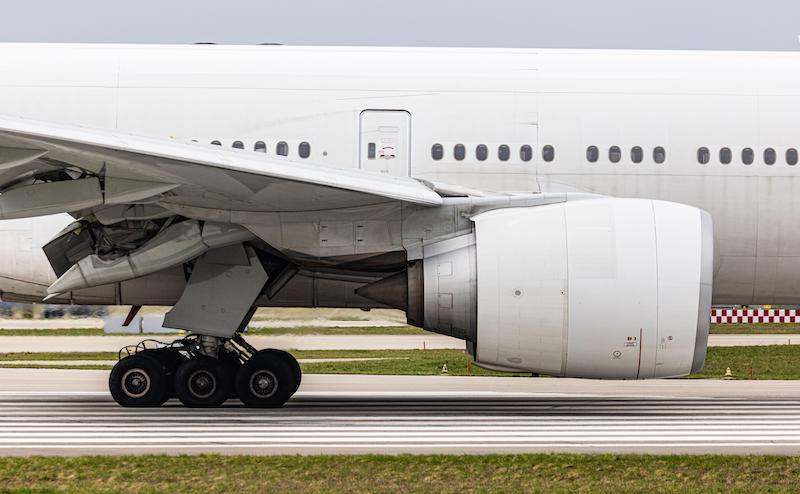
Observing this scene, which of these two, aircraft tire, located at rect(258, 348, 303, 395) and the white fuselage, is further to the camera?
the white fuselage

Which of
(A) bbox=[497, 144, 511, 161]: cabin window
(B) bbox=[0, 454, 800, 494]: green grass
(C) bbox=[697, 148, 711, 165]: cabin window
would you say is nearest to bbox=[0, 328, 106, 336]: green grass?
(A) bbox=[497, 144, 511, 161]: cabin window

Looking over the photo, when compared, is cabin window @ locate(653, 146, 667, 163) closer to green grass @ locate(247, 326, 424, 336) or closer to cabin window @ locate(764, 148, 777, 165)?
cabin window @ locate(764, 148, 777, 165)

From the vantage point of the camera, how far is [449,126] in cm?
1535

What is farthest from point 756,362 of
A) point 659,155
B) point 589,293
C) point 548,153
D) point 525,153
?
point 589,293

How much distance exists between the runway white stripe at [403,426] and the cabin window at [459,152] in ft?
10.8

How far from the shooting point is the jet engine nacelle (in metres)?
13.2

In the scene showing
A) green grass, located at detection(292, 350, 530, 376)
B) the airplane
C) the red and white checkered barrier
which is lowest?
green grass, located at detection(292, 350, 530, 376)

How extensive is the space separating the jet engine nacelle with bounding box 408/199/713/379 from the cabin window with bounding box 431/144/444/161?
75.8 inches

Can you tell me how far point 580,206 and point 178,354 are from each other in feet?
18.0

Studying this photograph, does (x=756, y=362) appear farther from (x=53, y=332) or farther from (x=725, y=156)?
(x=53, y=332)

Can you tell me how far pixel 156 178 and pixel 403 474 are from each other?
4.92m

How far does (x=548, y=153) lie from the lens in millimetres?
15297

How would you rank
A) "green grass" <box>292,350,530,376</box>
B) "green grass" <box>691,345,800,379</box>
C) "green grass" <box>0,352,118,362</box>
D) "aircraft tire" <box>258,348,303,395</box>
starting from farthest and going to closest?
"green grass" <box>0,352,118,362</box>, "green grass" <box>691,345,800,379</box>, "green grass" <box>292,350,530,376</box>, "aircraft tire" <box>258,348,303,395</box>

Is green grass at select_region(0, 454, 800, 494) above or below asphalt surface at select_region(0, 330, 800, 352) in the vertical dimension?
below
